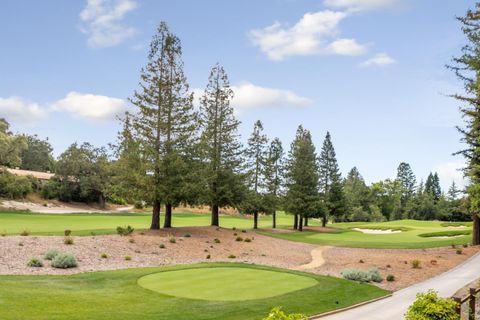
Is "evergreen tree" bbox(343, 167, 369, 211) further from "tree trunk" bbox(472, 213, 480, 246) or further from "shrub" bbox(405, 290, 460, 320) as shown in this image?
"shrub" bbox(405, 290, 460, 320)

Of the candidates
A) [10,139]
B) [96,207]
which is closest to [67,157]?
[96,207]

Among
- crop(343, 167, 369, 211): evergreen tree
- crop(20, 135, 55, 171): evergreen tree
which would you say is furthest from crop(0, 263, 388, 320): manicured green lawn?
crop(20, 135, 55, 171): evergreen tree

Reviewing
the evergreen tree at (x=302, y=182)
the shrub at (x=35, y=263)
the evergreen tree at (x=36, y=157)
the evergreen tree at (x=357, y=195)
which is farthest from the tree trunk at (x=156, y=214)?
→ the evergreen tree at (x=36, y=157)

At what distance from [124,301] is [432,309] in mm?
10205

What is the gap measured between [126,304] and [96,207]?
7369 centimetres

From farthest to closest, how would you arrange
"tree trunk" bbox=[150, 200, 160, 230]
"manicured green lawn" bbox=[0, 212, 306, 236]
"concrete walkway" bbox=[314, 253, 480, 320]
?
"tree trunk" bbox=[150, 200, 160, 230] → "manicured green lawn" bbox=[0, 212, 306, 236] → "concrete walkway" bbox=[314, 253, 480, 320]

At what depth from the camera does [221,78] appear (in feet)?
157

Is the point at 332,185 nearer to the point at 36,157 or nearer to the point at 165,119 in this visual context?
the point at 165,119

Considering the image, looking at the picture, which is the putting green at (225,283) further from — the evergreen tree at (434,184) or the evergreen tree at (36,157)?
the evergreen tree at (434,184)

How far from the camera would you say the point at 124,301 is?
50.9 ft

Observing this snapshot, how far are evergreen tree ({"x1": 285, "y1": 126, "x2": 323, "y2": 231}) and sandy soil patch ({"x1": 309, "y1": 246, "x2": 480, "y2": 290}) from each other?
17788 mm

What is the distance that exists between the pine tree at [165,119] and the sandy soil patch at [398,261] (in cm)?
1361

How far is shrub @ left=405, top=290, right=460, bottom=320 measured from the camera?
10297mm

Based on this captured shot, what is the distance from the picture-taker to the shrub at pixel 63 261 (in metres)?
21.7
